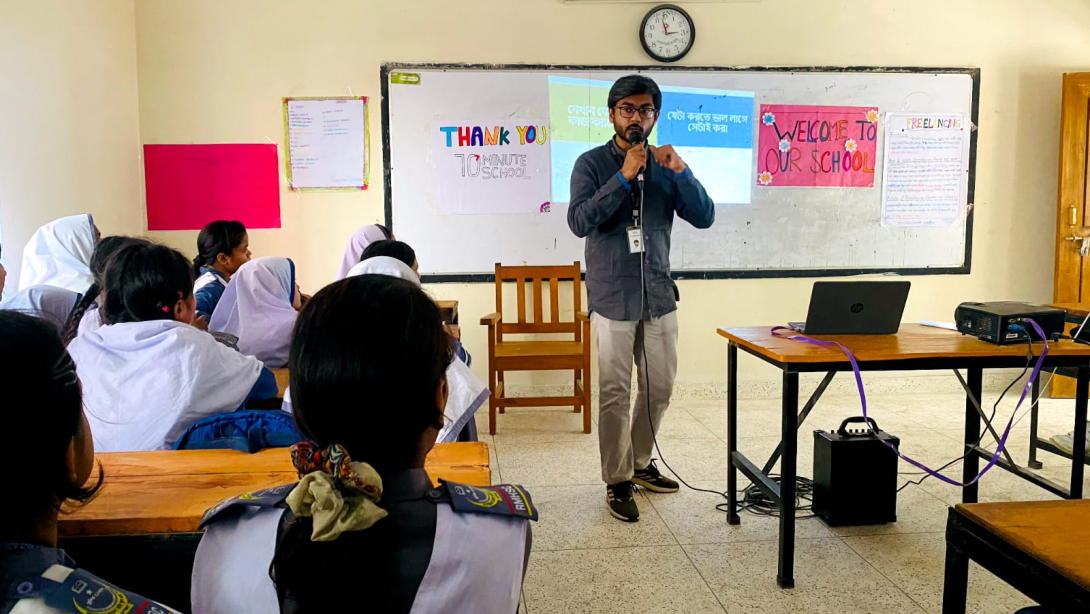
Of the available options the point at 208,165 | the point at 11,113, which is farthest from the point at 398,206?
the point at 11,113

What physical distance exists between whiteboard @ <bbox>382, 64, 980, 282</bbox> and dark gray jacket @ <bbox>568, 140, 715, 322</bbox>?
151 centimetres

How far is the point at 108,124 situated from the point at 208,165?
20.2 inches

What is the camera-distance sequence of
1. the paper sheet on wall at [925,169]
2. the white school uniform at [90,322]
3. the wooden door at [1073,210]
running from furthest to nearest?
the paper sheet on wall at [925,169] → the wooden door at [1073,210] → the white school uniform at [90,322]

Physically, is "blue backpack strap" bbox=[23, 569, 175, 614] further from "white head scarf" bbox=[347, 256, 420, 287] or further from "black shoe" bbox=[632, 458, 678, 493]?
"black shoe" bbox=[632, 458, 678, 493]

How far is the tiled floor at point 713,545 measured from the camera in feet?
6.37

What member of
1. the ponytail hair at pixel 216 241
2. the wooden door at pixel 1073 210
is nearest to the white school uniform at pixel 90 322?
the ponytail hair at pixel 216 241

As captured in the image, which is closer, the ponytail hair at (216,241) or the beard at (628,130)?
the beard at (628,130)

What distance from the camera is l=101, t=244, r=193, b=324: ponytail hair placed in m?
1.59

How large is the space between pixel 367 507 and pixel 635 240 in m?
1.93

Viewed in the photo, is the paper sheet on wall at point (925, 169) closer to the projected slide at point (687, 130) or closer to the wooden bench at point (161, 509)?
the projected slide at point (687, 130)

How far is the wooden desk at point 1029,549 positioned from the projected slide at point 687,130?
3.21 m

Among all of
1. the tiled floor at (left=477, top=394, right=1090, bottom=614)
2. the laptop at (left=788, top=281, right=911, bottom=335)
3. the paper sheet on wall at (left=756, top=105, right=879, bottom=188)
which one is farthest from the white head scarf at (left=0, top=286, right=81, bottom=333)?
the paper sheet on wall at (left=756, top=105, right=879, bottom=188)

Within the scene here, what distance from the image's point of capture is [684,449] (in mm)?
3314

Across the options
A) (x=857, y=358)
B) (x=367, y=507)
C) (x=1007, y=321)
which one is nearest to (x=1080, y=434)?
(x=1007, y=321)
